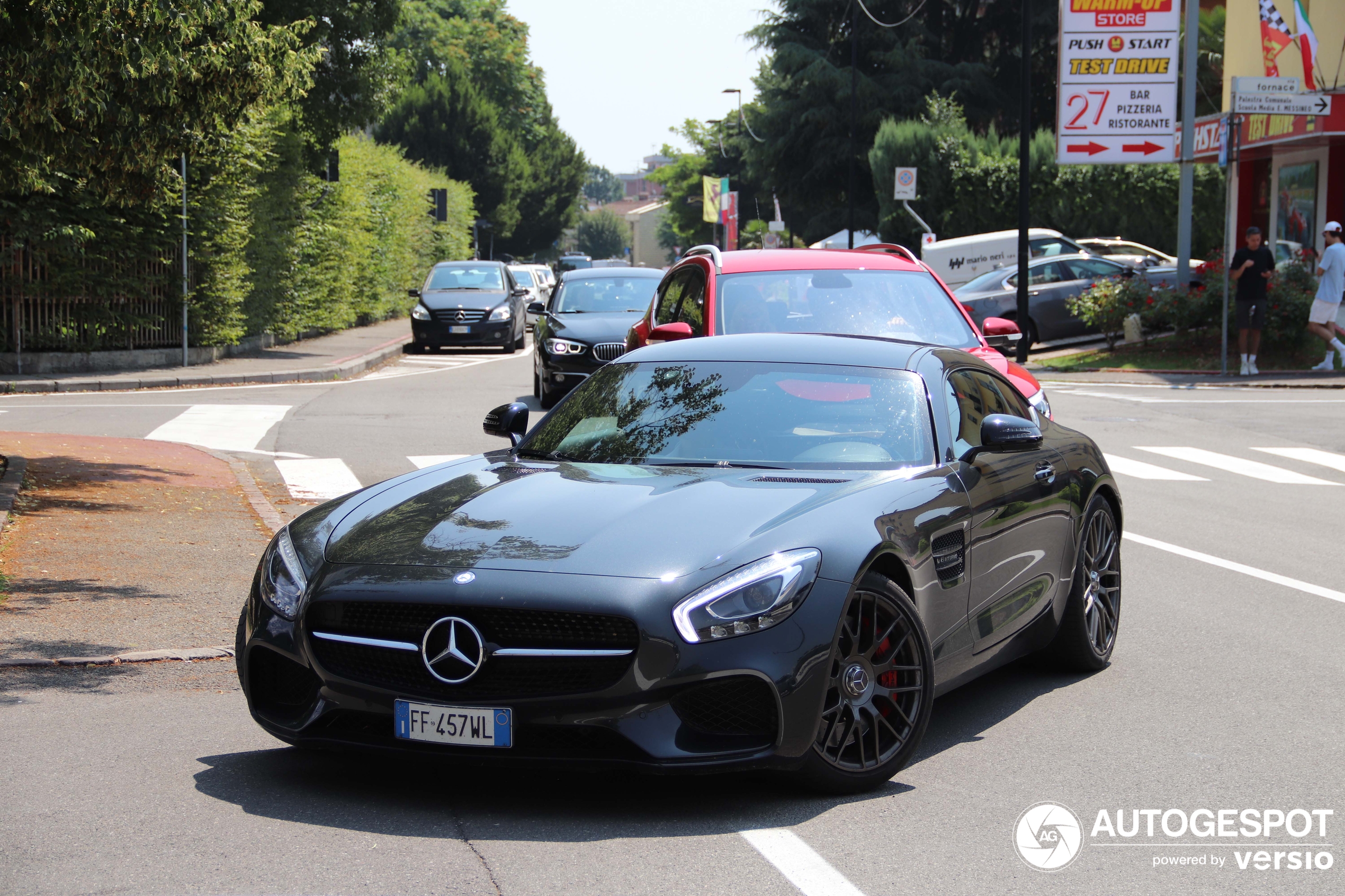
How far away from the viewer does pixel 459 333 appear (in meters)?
28.6

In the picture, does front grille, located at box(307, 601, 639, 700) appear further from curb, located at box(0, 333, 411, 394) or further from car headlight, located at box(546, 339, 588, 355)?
curb, located at box(0, 333, 411, 394)

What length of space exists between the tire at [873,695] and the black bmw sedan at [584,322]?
11395mm

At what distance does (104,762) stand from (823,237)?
187ft

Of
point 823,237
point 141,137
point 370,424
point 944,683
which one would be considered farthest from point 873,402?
point 823,237

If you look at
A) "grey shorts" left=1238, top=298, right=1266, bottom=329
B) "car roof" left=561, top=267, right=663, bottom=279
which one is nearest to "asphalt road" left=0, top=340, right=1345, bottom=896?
"car roof" left=561, top=267, right=663, bottom=279

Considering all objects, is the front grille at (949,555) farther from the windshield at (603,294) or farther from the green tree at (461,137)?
the green tree at (461,137)

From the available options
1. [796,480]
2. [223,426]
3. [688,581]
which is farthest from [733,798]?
[223,426]

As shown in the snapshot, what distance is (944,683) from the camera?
5207 millimetres

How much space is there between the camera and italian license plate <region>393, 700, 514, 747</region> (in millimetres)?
Answer: 4305

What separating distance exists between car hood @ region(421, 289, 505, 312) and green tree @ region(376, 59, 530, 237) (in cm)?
4661

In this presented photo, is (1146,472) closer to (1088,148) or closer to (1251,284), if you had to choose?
(1251,284)

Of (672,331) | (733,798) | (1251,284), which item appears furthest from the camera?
(1251,284)

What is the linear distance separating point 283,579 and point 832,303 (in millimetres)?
5983

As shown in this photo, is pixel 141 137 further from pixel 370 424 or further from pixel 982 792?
pixel 982 792
